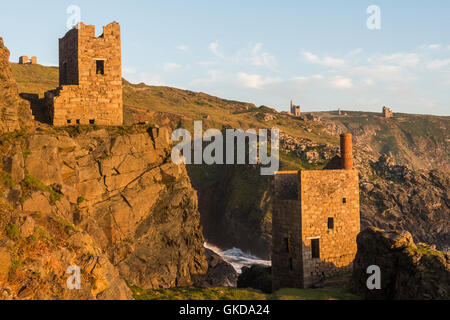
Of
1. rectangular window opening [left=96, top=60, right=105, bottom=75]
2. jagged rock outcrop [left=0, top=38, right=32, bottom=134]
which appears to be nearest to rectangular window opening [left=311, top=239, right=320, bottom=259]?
jagged rock outcrop [left=0, top=38, right=32, bottom=134]

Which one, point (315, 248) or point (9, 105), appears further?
point (315, 248)

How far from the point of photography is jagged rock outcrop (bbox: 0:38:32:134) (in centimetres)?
2585

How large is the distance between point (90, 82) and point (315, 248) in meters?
20.5

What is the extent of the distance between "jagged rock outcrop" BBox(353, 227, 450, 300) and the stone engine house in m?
A: 20.6

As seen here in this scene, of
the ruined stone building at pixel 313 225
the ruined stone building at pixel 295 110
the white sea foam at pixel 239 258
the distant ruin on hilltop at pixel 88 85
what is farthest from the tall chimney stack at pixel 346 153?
the ruined stone building at pixel 295 110

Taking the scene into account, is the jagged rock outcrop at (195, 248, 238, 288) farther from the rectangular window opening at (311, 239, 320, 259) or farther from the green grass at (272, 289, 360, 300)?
the green grass at (272, 289, 360, 300)

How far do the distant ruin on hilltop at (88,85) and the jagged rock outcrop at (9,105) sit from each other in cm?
282

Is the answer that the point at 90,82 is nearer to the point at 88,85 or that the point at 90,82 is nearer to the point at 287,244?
the point at 88,85

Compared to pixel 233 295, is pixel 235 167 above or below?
above

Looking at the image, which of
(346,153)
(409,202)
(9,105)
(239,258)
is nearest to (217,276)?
(239,258)

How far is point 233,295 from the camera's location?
22656 millimetres
